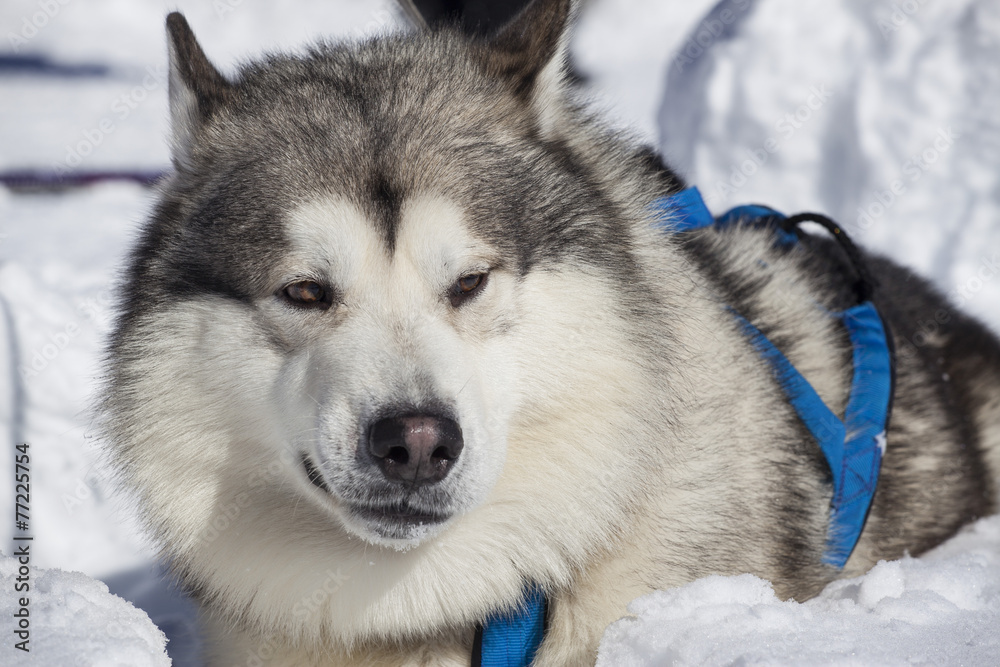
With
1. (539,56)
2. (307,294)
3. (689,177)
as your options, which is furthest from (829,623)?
(689,177)

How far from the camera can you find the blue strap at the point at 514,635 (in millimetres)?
2166

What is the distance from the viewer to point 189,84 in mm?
2309

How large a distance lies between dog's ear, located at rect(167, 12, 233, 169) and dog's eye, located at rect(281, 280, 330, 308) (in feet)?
2.09

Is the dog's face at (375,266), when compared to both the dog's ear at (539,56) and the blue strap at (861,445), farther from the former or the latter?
the blue strap at (861,445)

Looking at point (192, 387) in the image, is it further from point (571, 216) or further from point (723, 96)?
point (723, 96)

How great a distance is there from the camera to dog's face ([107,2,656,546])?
1838mm

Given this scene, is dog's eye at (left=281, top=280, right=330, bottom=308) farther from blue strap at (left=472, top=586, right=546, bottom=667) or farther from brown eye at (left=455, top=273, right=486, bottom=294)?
blue strap at (left=472, top=586, right=546, bottom=667)

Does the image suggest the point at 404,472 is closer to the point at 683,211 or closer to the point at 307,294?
the point at 307,294

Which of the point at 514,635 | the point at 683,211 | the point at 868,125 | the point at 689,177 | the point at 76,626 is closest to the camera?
the point at 76,626

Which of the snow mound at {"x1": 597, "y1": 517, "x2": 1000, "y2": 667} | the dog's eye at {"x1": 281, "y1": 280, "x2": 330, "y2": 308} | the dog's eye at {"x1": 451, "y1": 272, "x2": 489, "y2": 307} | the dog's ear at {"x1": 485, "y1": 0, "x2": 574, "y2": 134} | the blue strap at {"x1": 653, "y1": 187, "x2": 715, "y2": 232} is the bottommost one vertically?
the snow mound at {"x1": 597, "y1": 517, "x2": 1000, "y2": 667}

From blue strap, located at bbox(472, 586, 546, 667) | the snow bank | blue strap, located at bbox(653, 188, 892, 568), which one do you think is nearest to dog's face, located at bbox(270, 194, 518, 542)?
blue strap, located at bbox(472, 586, 546, 667)

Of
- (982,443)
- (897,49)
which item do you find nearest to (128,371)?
(982,443)

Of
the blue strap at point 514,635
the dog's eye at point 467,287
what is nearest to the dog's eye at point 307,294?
the dog's eye at point 467,287

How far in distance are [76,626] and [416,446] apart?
3.00 ft
